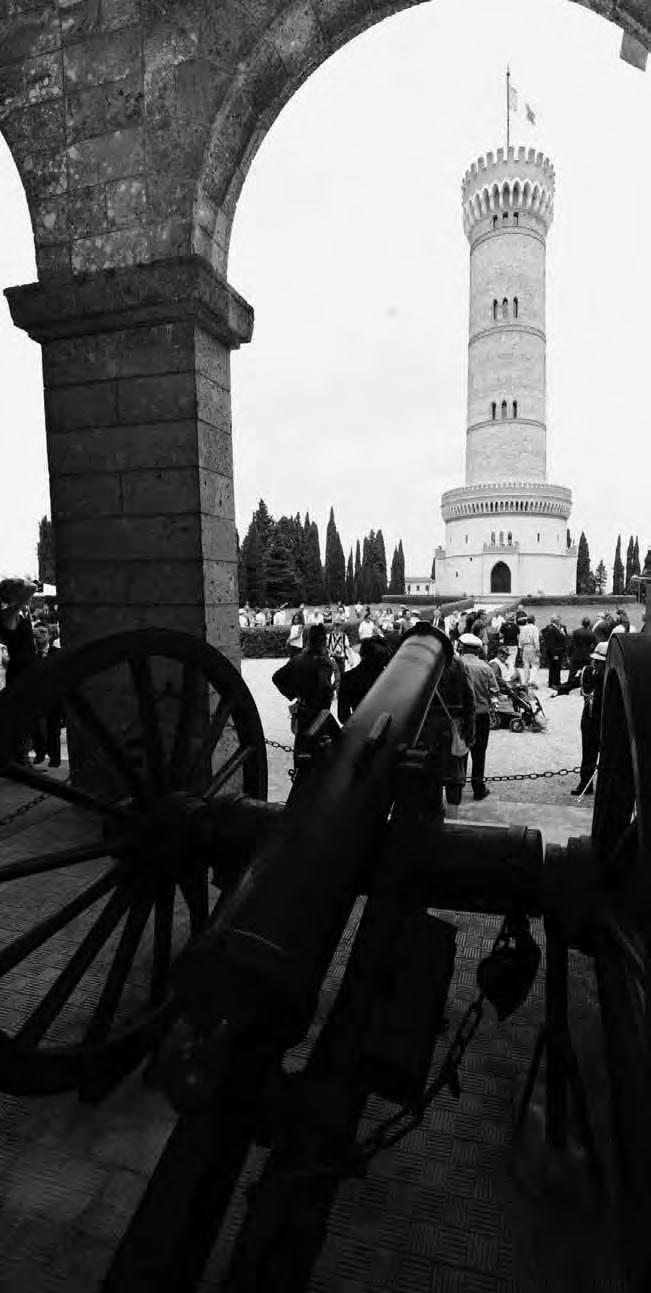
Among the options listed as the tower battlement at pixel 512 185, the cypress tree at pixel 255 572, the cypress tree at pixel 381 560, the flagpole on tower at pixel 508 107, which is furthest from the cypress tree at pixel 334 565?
the flagpole on tower at pixel 508 107

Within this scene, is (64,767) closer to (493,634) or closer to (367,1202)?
(367,1202)

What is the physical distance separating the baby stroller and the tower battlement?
44.1 metres

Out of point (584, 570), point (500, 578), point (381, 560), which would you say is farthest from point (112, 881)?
point (584, 570)

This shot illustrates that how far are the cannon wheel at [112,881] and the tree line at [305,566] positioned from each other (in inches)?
1514

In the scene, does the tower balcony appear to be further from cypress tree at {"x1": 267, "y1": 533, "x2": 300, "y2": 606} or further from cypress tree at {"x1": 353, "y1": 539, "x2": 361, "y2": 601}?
cypress tree at {"x1": 353, "y1": 539, "x2": 361, "y2": 601}

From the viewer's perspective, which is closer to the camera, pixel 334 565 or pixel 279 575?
pixel 279 575

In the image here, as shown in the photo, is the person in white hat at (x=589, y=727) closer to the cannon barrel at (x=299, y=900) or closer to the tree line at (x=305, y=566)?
the cannon barrel at (x=299, y=900)

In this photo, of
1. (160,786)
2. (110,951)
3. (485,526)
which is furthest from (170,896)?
(485,526)

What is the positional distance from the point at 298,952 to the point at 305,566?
185 feet

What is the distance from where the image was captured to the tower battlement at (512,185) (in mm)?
42031

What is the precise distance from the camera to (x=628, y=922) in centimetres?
167

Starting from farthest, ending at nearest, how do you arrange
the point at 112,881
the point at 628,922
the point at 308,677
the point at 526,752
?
the point at 526,752
the point at 308,677
the point at 112,881
the point at 628,922

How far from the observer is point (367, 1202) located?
180 centimetres

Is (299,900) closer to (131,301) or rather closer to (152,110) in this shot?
(131,301)
